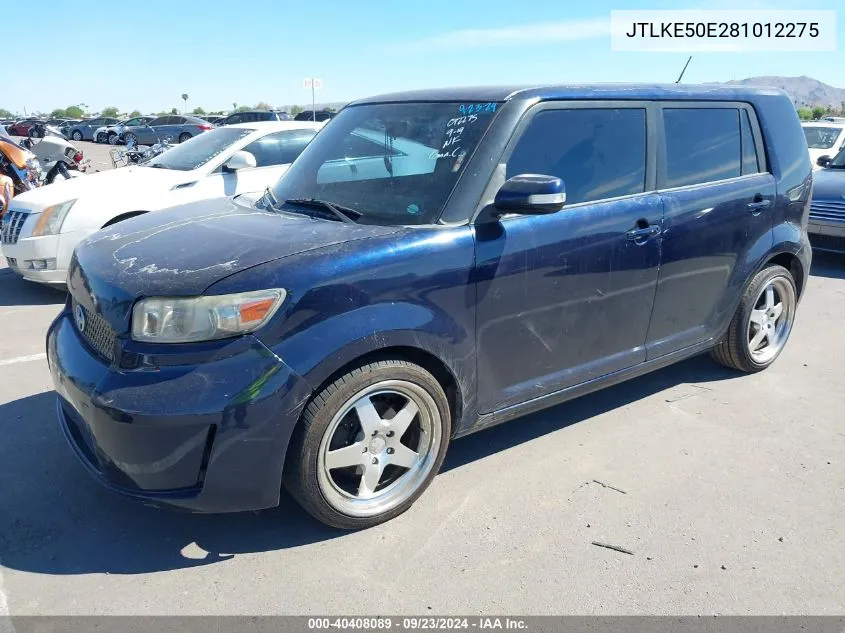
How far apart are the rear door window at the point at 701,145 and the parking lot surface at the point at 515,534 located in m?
1.42

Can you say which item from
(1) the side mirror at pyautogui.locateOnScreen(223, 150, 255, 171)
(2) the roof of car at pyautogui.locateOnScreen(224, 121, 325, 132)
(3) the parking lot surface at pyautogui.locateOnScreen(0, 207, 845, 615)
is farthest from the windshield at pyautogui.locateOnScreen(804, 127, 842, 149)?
(1) the side mirror at pyautogui.locateOnScreen(223, 150, 255, 171)

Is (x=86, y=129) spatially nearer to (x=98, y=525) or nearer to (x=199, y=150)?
(x=199, y=150)

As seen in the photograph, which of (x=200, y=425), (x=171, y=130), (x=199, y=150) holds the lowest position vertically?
(x=200, y=425)

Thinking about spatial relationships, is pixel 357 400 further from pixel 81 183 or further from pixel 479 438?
pixel 81 183

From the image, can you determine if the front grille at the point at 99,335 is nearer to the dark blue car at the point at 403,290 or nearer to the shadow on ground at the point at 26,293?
the dark blue car at the point at 403,290

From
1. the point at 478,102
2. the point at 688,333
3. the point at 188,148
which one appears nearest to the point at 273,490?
the point at 478,102

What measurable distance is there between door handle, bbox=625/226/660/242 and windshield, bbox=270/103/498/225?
96 centimetres

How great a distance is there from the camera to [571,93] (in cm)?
338

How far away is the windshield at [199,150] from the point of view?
23.1 ft

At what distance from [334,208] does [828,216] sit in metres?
7.13

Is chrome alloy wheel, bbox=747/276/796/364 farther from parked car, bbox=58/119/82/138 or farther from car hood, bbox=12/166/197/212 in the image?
parked car, bbox=58/119/82/138

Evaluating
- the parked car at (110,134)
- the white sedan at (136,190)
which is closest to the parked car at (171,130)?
the parked car at (110,134)
